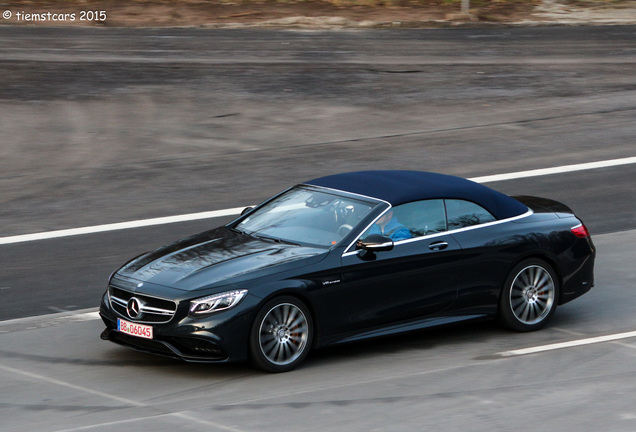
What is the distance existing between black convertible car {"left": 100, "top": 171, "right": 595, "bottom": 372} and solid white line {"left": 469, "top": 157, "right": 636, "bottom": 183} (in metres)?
6.48

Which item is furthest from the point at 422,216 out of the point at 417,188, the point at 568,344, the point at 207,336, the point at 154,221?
the point at 154,221

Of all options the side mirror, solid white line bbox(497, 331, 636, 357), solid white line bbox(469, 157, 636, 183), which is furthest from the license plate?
solid white line bbox(469, 157, 636, 183)

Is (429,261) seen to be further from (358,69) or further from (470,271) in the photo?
(358,69)

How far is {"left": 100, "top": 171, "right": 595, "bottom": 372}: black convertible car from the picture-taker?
8164mm

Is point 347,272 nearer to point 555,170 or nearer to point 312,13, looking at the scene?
point 555,170

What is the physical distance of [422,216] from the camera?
9164mm

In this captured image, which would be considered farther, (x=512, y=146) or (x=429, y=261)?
(x=512, y=146)

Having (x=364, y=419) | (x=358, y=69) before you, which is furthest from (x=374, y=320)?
(x=358, y=69)

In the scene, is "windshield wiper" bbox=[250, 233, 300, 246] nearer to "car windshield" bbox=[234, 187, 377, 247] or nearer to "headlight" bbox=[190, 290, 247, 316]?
"car windshield" bbox=[234, 187, 377, 247]

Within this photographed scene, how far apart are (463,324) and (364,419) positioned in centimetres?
235

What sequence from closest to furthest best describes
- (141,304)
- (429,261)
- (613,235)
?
(141,304)
(429,261)
(613,235)

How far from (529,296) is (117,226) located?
21.0 ft

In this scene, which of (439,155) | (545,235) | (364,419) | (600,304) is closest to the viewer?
(364,419)

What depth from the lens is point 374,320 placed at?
8.81 metres
